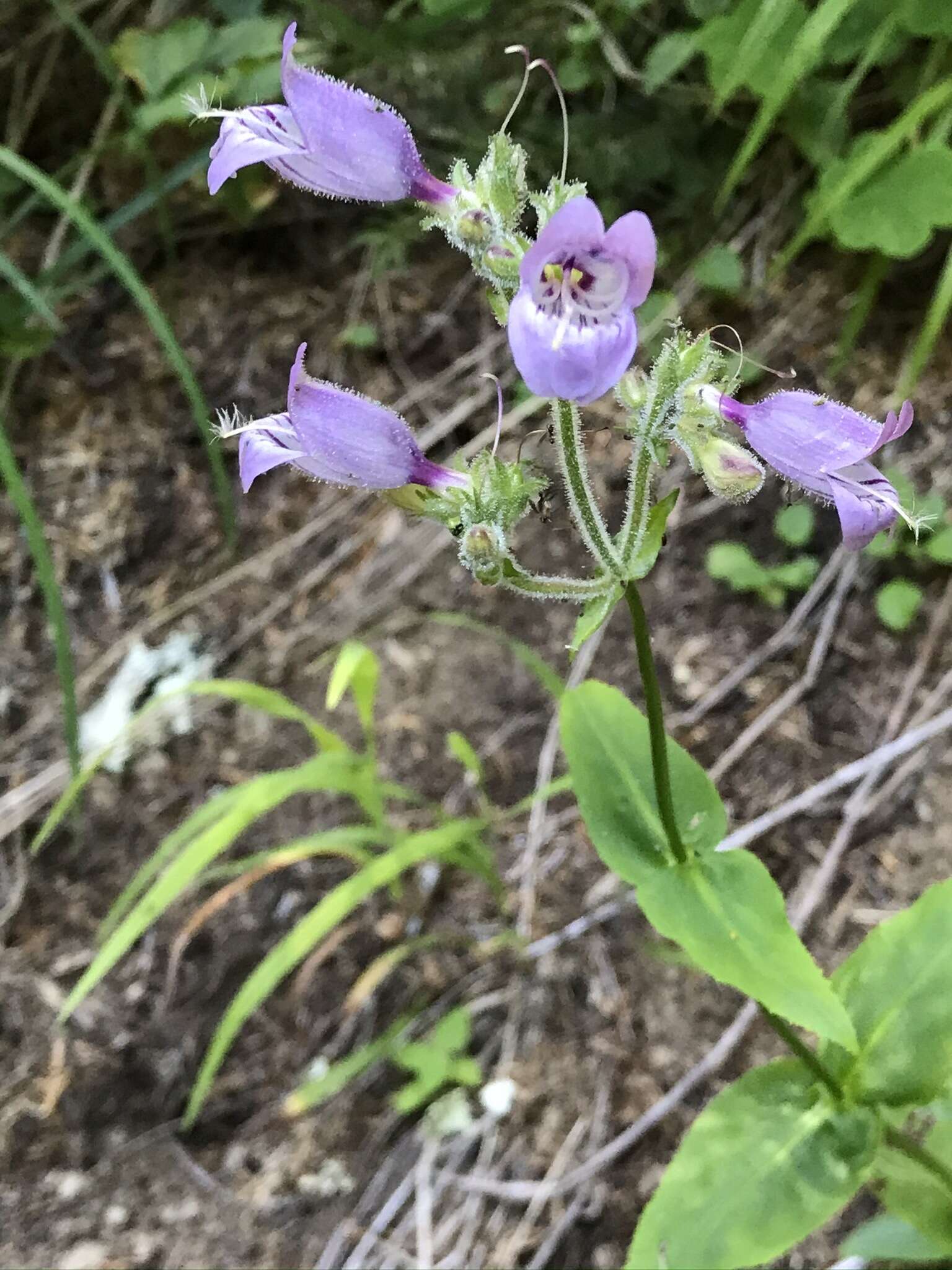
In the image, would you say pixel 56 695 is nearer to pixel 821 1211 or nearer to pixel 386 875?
pixel 386 875

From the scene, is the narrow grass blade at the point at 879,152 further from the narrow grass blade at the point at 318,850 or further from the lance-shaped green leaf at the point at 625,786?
the narrow grass blade at the point at 318,850

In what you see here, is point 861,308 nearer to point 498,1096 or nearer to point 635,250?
point 635,250

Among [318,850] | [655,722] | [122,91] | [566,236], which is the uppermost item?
[566,236]

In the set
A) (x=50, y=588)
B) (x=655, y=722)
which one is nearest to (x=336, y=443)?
(x=655, y=722)

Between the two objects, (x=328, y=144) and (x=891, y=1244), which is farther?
(x=891, y=1244)

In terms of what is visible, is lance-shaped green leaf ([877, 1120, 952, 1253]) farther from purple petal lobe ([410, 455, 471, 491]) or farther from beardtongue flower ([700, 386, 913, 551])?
purple petal lobe ([410, 455, 471, 491])

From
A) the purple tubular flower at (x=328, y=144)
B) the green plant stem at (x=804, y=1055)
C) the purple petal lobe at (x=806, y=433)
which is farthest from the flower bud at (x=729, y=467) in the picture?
the green plant stem at (x=804, y=1055)

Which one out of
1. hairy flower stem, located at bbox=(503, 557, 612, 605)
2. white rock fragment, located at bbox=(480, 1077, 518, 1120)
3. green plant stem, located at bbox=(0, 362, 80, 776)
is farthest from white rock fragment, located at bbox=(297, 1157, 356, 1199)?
hairy flower stem, located at bbox=(503, 557, 612, 605)

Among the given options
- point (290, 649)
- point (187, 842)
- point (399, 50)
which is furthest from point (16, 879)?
point (399, 50)
